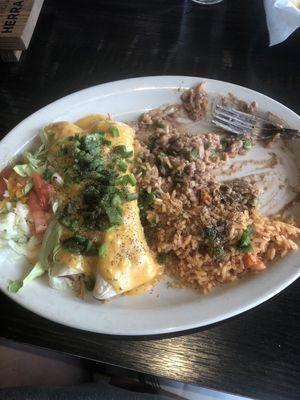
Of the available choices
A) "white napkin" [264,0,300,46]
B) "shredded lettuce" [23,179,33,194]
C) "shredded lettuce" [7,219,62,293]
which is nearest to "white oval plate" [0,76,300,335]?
"shredded lettuce" [7,219,62,293]

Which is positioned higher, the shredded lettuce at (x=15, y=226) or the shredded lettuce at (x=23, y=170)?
the shredded lettuce at (x=23, y=170)

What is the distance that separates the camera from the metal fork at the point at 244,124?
1.86 metres

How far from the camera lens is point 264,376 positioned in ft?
4.60

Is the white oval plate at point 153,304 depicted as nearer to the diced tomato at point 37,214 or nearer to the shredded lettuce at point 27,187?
the diced tomato at point 37,214

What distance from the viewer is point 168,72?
223cm

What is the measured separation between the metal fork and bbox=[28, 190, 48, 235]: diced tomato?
2.86ft

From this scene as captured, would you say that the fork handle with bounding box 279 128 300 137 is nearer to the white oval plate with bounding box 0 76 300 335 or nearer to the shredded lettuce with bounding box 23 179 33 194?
the white oval plate with bounding box 0 76 300 335

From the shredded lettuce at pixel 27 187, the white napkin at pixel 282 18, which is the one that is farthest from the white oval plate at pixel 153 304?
the white napkin at pixel 282 18

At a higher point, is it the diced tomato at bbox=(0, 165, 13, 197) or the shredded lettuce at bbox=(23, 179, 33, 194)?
the shredded lettuce at bbox=(23, 179, 33, 194)

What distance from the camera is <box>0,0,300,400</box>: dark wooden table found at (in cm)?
144

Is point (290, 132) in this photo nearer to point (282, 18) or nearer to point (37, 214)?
point (282, 18)

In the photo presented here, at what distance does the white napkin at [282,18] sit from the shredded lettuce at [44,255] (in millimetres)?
1415

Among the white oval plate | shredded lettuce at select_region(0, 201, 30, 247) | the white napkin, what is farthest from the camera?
the white napkin

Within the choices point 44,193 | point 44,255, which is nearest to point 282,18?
point 44,193
